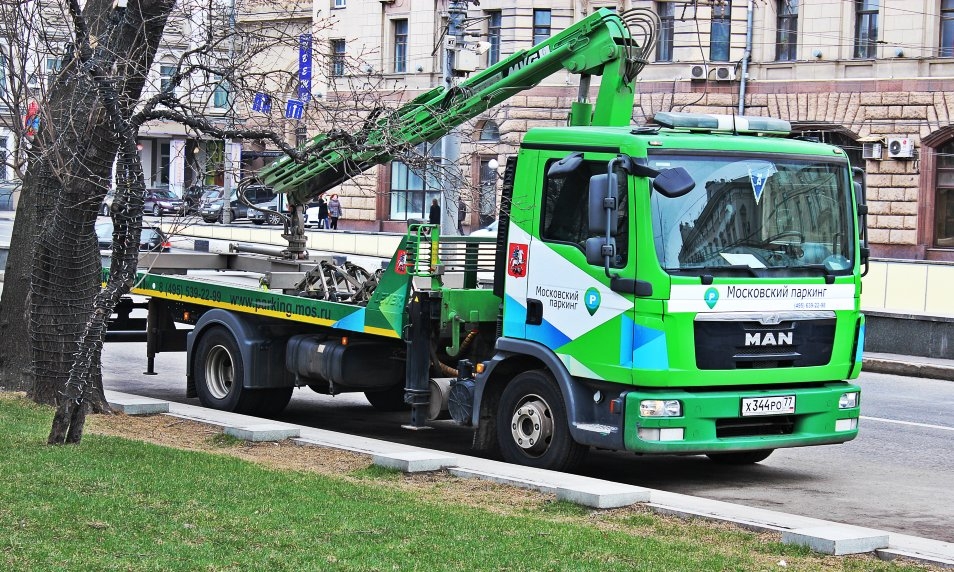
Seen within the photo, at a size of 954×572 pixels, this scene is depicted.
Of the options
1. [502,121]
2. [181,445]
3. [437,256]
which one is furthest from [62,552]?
[502,121]

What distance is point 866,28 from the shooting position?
136 ft

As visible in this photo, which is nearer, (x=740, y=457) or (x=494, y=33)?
(x=740, y=457)

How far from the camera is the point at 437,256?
11.4 metres

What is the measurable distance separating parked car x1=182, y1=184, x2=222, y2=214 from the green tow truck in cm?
117

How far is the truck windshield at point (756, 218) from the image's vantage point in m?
9.84

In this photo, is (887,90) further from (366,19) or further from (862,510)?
(862,510)

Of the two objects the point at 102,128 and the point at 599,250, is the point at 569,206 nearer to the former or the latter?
the point at 599,250

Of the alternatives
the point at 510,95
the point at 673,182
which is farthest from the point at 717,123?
the point at 510,95

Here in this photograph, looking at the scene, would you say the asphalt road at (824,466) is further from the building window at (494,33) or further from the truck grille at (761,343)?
the building window at (494,33)

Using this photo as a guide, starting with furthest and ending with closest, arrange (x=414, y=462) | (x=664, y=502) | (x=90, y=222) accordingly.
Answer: (x=90, y=222) < (x=414, y=462) < (x=664, y=502)

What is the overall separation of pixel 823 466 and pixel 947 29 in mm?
30946

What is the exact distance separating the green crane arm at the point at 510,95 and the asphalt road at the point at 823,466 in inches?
100

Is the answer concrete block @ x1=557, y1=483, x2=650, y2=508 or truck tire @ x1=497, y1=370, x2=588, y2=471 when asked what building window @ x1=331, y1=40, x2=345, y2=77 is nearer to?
truck tire @ x1=497, y1=370, x2=588, y2=471

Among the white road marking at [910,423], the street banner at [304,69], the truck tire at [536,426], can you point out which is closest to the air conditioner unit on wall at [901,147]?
the white road marking at [910,423]
